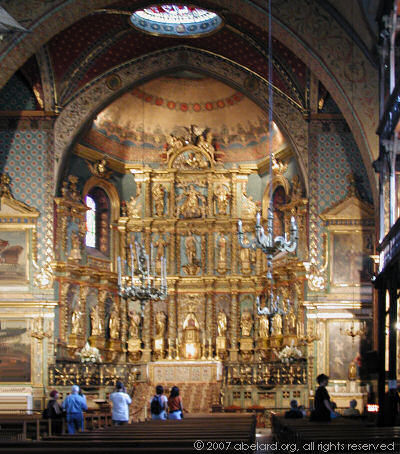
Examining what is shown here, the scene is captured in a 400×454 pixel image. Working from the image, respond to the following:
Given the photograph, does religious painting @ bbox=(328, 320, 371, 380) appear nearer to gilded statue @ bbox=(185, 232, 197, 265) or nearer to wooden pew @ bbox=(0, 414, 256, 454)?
gilded statue @ bbox=(185, 232, 197, 265)

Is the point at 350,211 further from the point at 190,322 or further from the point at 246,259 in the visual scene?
the point at 190,322

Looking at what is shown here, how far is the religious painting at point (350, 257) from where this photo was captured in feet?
84.9

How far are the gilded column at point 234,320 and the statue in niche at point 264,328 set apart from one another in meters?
0.89

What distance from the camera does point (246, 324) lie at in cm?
2997

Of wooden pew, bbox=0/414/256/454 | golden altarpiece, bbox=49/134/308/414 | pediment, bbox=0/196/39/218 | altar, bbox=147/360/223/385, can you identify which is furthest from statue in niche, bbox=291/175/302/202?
wooden pew, bbox=0/414/256/454

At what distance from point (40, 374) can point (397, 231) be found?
12342mm

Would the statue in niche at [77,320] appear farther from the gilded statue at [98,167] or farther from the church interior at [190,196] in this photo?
the gilded statue at [98,167]

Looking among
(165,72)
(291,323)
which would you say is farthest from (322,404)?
(165,72)

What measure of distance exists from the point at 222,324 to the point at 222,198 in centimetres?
430

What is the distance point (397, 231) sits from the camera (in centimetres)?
1781

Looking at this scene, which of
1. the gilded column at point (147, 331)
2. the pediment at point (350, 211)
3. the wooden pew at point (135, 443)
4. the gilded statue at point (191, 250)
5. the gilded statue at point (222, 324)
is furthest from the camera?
the gilded statue at point (191, 250)

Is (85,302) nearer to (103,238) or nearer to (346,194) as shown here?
(103,238)

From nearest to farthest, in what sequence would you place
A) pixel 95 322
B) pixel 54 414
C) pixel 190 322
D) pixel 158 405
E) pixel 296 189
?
pixel 54 414
pixel 158 405
pixel 296 189
pixel 95 322
pixel 190 322

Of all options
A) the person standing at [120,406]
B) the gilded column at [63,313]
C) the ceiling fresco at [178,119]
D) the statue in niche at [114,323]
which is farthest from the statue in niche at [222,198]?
the person standing at [120,406]
